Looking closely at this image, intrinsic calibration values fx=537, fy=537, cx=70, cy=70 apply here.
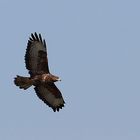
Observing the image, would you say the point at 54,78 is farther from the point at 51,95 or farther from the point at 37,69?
the point at 51,95

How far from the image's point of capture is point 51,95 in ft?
61.6

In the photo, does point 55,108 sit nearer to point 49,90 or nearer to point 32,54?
point 49,90

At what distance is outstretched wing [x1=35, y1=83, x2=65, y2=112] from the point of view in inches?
727

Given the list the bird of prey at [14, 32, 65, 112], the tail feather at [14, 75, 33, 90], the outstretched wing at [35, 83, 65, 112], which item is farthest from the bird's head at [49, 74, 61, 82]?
the tail feather at [14, 75, 33, 90]

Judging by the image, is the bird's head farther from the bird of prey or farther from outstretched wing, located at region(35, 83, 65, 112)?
outstretched wing, located at region(35, 83, 65, 112)

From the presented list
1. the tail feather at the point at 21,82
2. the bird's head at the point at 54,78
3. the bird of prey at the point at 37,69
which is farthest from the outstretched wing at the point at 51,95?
the tail feather at the point at 21,82

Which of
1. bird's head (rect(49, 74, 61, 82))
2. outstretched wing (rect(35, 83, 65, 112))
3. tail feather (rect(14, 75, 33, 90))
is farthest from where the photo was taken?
outstretched wing (rect(35, 83, 65, 112))

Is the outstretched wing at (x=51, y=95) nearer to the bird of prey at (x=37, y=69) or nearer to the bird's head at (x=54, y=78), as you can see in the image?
the bird of prey at (x=37, y=69)

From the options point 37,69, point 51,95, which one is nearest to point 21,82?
point 37,69

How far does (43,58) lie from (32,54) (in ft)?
1.35

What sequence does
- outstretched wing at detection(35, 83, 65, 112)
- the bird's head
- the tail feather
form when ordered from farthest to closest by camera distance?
1. outstretched wing at detection(35, 83, 65, 112)
2. the bird's head
3. the tail feather

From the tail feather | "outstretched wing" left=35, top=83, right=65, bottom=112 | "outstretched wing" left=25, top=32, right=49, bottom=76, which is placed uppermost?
"outstretched wing" left=25, top=32, right=49, bottom=76

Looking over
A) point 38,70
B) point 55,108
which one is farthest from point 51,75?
point 55,108

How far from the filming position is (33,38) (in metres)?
18.3
